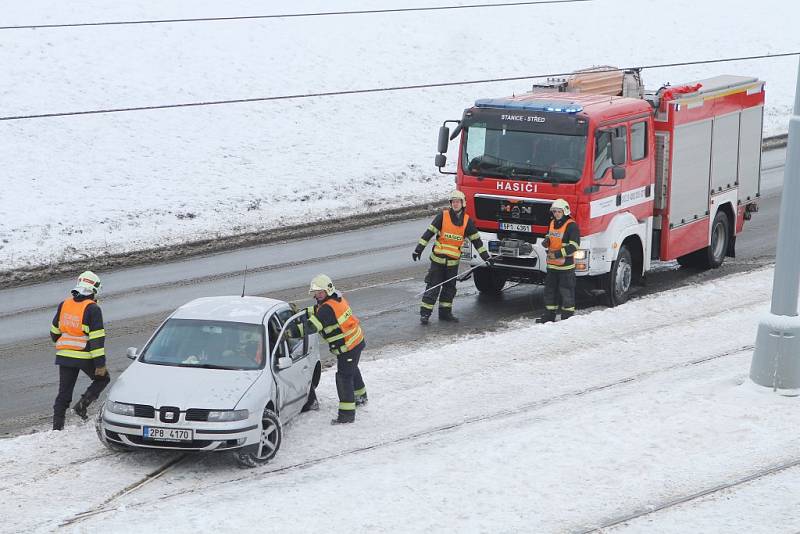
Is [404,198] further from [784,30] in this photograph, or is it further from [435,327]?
[784,30]

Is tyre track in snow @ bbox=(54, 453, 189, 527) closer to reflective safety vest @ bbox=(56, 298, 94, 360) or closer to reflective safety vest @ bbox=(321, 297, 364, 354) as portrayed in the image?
reflective safety vest @ bbox=(56, 298, 94, 360)

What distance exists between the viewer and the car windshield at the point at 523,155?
55.3 ft

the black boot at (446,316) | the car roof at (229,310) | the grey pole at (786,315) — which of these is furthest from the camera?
the black boot at (446,316)

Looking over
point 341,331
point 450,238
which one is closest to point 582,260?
point 450,238

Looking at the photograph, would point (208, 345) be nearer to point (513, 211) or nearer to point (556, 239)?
point (556, 239)

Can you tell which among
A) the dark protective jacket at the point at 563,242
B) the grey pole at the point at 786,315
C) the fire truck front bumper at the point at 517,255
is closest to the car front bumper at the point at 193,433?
the grey pole at the point at 786,315

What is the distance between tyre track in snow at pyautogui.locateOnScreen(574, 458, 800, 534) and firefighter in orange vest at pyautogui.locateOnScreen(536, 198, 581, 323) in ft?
18.3

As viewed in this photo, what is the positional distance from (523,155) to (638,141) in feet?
6.27

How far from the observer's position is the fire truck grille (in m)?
17.0

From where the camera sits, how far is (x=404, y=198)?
2806 centimetres

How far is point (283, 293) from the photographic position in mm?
19125

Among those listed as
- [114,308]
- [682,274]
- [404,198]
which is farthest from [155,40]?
[682,274]

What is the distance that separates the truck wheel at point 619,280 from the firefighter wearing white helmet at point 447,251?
1.91 metres

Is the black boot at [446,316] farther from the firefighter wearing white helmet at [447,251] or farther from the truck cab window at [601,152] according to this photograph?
the truck cab window at [601,152]
